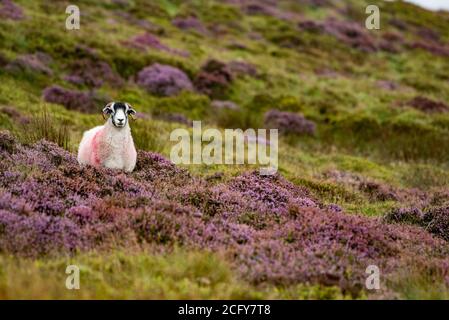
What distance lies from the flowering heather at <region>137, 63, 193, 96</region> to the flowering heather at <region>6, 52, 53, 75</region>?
4322 mm

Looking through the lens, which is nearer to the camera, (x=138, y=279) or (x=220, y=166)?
(x=138, y=279)

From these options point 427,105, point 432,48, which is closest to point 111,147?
point 427,105

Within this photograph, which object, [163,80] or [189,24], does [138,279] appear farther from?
[189,24]

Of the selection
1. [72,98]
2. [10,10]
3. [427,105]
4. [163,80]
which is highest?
[10,10]

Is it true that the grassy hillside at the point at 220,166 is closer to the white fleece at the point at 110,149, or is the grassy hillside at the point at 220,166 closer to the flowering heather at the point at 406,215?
the flowering heather at the point at 406,215

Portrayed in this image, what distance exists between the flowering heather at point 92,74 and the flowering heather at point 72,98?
6.23 ft

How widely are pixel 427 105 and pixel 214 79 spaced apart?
1135 cm

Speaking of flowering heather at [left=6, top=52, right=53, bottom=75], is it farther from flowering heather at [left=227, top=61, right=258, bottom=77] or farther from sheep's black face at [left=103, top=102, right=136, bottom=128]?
sheep's black face at [left=103, top=102, right=136, bottom=128]

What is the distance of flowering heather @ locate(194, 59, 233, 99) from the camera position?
26828mm

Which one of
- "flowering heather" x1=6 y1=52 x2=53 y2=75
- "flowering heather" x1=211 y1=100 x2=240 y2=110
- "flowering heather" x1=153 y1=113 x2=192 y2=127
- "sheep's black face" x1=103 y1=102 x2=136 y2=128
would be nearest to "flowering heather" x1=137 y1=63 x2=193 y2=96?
"flowering heather" x1=211 y1=100 x2=240 y2=110

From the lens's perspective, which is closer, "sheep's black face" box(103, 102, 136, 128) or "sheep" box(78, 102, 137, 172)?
"sheep's black face" box(103, 102, 136, 128)

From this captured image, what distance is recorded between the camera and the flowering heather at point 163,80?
990 inches

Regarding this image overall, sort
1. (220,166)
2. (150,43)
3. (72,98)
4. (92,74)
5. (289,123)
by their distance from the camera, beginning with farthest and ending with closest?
(150,43) < (92,74) < (289,123) < (72,98) < (220,166)

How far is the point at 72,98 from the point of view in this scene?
2145 cm
